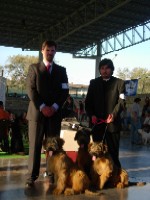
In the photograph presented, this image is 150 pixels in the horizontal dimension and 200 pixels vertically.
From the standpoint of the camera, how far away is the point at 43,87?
530 cm

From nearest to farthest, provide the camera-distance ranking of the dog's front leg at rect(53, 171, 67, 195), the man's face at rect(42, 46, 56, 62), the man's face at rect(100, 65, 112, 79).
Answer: the dog's front leg at rect(53, 171, 67, 195), the man's face at rect(42, 46, 56, 62), the man's face at rect(100, 65, 112, 79)

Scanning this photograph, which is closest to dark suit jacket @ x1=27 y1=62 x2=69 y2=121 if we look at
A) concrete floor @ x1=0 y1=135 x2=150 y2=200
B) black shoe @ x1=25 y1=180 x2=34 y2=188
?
black shoe @ x1=25 y1=180 x2=34 y2=188

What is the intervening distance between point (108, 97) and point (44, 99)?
1.01 meters

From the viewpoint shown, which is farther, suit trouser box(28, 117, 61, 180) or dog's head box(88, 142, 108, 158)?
suit trouser box(28, 117, 61, 180)

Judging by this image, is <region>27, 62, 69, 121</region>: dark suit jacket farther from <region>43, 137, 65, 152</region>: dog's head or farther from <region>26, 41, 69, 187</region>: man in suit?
<region>43, 137, 65, 152</region>: dog's head

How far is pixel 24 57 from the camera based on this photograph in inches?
3204

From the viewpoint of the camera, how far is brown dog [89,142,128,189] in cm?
509

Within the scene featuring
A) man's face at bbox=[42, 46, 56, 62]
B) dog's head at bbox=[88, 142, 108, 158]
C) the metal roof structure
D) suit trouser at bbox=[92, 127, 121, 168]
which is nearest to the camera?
dog's head at bbox=[88, 142, 108, 158]

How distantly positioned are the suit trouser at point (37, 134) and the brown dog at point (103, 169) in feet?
2.02

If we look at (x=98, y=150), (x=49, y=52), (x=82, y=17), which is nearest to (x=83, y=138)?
(x=98, y=150)

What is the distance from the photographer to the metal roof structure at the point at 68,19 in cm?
2411

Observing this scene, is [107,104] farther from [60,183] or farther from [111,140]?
[60,183]

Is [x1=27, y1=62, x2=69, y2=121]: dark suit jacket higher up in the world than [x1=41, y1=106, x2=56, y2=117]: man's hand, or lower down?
higher up

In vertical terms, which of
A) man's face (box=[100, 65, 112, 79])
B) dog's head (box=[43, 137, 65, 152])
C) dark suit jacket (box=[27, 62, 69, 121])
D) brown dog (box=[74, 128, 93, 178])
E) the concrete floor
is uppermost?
man's face (box=[100, 65, 112, 79])
